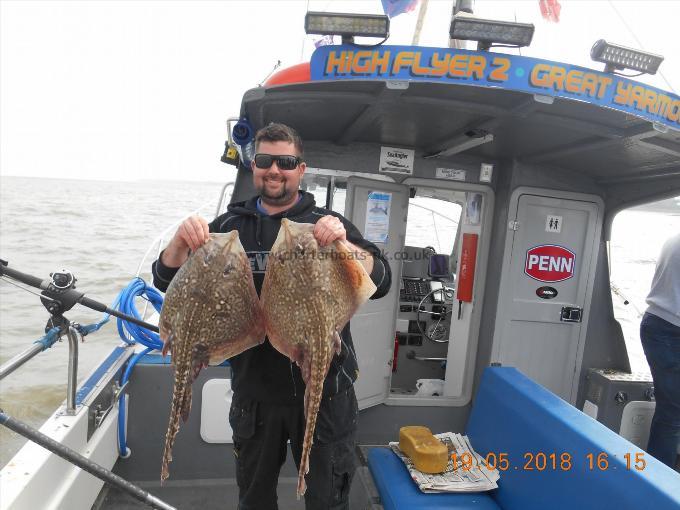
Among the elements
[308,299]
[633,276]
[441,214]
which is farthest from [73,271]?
[633,276]

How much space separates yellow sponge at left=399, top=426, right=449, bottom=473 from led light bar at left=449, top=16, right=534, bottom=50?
8.81ft

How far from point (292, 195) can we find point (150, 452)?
2953mm

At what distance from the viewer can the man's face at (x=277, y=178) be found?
2197mm

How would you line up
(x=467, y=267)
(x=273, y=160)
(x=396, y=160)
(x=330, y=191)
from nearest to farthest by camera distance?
(x=273, y=160) → (x=396, y=160) → (x=467, y=267) → (x=330, y=191)

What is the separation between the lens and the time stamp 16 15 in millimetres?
2283

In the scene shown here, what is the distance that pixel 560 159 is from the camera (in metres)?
4.45

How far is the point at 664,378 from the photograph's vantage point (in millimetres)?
3924

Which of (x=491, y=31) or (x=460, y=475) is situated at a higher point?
(x=491, y=31)

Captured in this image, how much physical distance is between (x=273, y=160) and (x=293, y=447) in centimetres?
150

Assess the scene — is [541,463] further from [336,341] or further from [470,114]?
[470,114]

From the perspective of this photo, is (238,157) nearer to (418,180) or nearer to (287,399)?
(418,180)

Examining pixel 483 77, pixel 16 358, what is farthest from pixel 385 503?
pixel 483 77

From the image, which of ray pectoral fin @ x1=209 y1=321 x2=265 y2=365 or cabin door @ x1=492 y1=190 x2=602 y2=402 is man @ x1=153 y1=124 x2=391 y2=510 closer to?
ray pectoral fin @ x1=209 y1=321 x2=265 y2=365

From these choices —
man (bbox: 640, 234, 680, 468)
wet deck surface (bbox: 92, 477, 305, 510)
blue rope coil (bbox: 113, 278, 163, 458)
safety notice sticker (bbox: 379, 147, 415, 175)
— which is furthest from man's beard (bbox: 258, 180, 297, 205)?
man (bbox: 640, 234, 680, 468)
